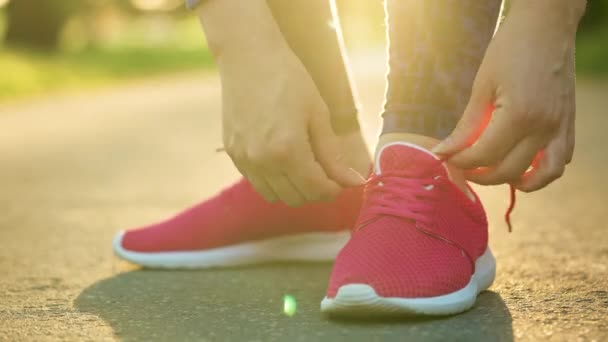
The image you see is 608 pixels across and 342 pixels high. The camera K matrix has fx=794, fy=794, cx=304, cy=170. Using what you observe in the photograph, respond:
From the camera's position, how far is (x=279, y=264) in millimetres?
1879

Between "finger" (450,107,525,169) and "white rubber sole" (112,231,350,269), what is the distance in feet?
2.10

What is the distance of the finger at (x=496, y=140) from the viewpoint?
1.20 meters

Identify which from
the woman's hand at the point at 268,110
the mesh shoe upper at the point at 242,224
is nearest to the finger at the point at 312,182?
the woman's hand at the point at 268,110

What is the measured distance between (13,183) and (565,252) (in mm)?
2367

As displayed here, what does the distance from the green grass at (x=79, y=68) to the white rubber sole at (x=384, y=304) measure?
768cm

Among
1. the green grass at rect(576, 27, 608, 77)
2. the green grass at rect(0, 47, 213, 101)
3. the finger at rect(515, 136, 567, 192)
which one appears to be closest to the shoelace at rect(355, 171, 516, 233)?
the finger at rect(515, 136, 567, 192)

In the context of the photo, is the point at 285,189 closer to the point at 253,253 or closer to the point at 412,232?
the point at 412,232

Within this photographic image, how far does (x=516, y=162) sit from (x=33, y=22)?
16.3 meters

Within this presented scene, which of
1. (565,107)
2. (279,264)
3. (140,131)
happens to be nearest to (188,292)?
(279,264)

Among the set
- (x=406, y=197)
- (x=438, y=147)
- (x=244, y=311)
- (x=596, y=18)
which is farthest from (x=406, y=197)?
(x=596, y=18)

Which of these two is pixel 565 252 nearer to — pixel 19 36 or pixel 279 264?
pixel 279 264

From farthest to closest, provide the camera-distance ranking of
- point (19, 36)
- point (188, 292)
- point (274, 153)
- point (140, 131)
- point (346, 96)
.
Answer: point (19, 36) < point (140, 131) < point (346, 96) < point (188, 292) < point (274, 153)

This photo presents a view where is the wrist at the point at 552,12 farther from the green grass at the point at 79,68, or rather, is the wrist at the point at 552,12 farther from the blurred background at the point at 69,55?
the green grass at the point at 79,68

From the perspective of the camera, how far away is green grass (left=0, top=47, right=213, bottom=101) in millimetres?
9297
